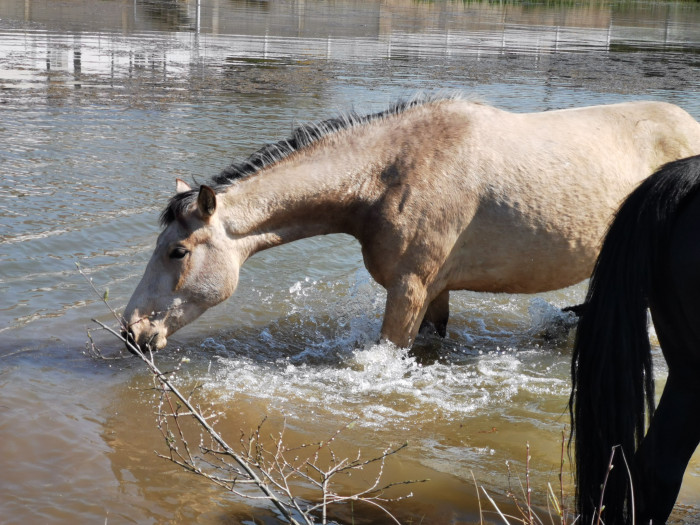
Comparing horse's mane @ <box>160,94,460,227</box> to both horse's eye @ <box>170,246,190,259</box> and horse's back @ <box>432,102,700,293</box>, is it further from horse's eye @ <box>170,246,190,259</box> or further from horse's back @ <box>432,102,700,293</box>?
horse's back @ <box>432,102,700,293</box>

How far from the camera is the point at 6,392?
5.31m

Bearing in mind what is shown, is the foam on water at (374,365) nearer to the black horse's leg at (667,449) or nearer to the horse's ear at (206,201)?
the horse's ear at (206,201)

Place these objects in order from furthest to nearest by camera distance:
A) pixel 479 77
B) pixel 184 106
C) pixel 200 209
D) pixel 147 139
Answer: pixel 479 77 < pixel 184 106 < pixel 147 139 < pixel 200 209

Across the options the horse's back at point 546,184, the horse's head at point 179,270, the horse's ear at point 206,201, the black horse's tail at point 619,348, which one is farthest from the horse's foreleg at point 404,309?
the black horse's tail at point 619,348

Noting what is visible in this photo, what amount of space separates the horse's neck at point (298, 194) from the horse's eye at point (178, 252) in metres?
0.33

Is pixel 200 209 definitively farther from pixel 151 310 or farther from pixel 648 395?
pixel 648 395

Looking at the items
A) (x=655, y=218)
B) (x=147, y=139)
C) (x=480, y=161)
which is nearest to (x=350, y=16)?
(x=147, y=139)

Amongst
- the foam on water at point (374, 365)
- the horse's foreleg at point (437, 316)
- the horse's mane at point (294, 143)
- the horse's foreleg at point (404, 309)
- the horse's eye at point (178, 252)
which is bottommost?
Result: the foam on water at point (374, 365)

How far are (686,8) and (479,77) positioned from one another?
2979 centimetres

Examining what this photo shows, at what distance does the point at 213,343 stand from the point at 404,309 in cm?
169

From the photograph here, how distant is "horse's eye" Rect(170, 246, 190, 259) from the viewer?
17.1 ft

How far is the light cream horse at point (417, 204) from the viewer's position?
529 centimetres

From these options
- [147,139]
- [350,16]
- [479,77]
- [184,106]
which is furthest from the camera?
Answer: [350,16]

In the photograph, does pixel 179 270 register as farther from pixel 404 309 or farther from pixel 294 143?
pixel 404 309
